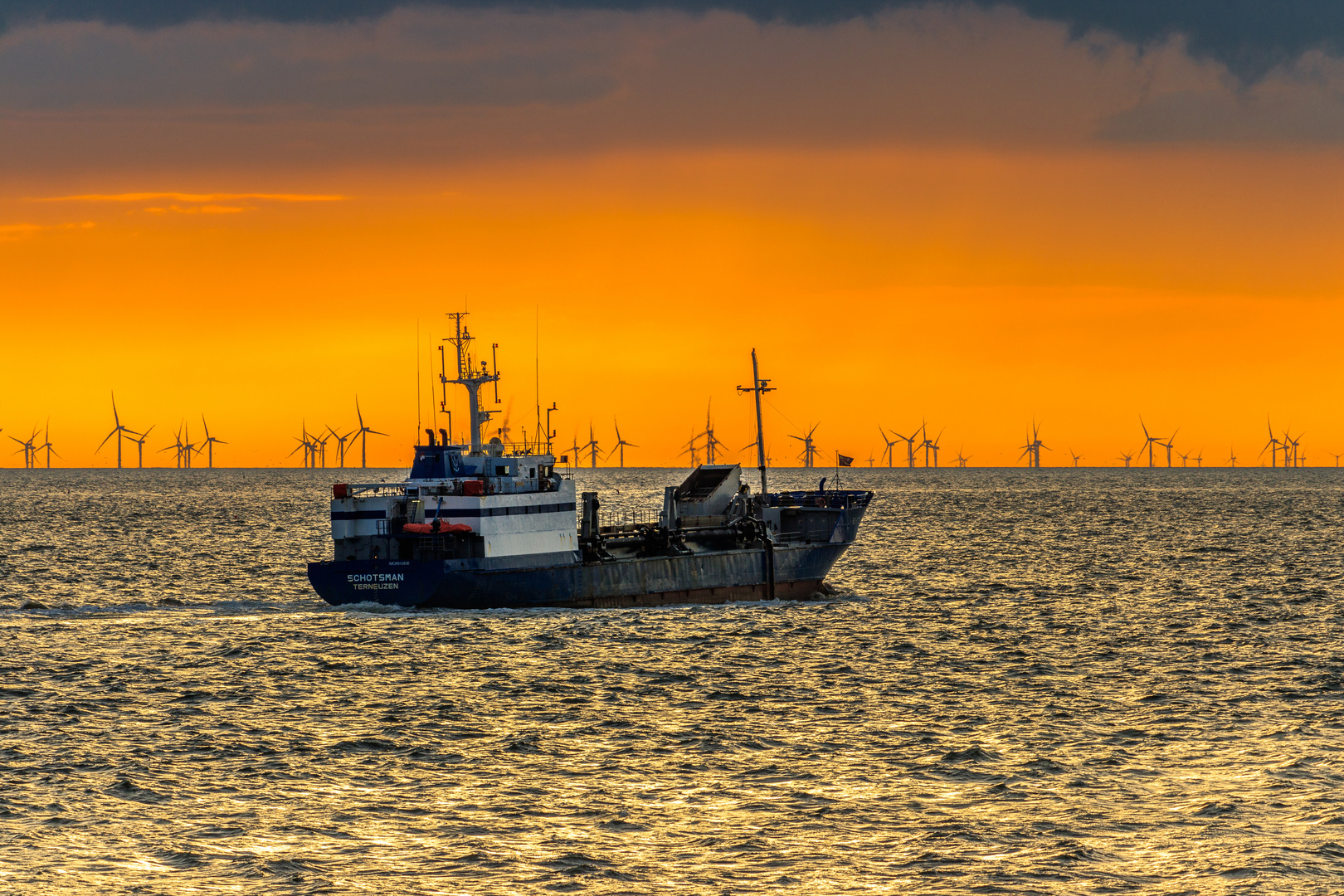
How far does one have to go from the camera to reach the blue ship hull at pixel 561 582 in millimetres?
64938

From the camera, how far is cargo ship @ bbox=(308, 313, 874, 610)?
6538 cm

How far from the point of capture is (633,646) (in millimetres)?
58281

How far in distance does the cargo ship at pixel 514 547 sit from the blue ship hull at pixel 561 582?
0.17 feet

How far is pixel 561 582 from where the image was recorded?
223 feet

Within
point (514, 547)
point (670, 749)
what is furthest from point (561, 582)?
point (670, 749)

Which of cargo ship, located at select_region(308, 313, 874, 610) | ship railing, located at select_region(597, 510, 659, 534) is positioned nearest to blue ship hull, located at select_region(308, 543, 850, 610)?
cargo ship, located at select_region(308, 313, 874, 610)

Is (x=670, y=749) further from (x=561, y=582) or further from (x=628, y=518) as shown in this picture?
(x=628, y=518)

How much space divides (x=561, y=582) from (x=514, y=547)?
275 cm

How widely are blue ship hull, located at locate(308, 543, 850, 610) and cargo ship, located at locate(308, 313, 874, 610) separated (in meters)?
0.05

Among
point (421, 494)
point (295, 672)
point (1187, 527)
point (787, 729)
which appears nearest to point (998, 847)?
point (787, 729)

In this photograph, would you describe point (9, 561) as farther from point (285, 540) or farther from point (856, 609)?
point (856, 609)

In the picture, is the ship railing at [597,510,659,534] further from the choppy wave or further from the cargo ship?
the choppy wave

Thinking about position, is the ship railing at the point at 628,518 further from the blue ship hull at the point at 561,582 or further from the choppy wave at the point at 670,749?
the choppy wave at the point at 670,749

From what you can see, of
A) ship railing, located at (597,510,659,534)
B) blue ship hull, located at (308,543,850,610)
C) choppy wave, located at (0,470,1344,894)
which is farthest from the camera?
ship railing, located at (597,510,659,534)
